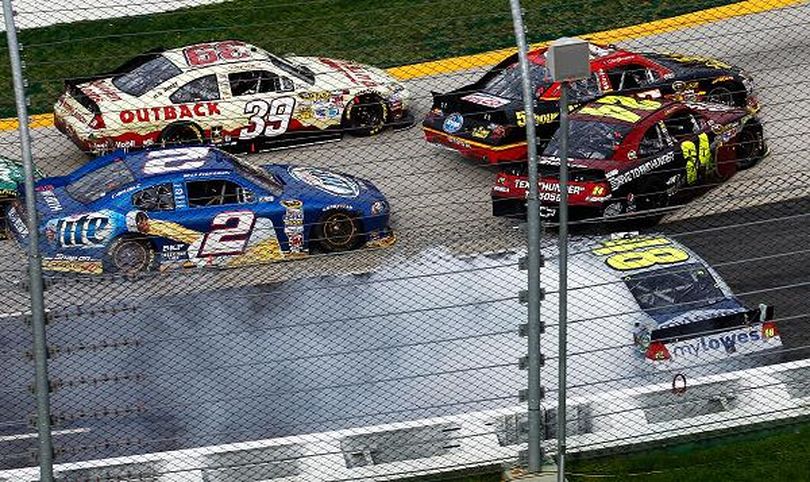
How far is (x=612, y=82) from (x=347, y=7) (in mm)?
3923

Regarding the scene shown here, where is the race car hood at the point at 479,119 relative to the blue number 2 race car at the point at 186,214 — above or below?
above

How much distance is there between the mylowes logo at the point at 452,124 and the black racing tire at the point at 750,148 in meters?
2.70

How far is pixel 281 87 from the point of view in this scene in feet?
58.7

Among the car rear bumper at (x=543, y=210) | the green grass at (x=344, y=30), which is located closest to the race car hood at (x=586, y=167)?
the car rear bumper at (x=543, y=210)

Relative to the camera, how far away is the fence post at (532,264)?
8.78m

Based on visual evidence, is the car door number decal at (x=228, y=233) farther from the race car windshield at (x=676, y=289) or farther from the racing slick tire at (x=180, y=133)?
the race car windshield at (x=676, y=289)

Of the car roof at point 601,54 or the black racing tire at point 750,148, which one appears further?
the car roof at point 601,54

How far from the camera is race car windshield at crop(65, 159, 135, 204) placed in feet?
48.8

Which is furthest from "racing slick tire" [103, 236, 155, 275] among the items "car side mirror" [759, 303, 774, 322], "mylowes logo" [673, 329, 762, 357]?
"car side mirror" [759, 303, 774, 322]

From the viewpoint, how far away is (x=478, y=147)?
1688 centimetres

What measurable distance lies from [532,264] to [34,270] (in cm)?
260

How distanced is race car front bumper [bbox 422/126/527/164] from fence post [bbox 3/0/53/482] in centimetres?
839

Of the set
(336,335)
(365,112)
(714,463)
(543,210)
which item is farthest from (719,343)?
(365,112)

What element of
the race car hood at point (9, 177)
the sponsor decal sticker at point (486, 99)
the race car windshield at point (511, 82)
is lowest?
the race car hood at point (9, 177)
